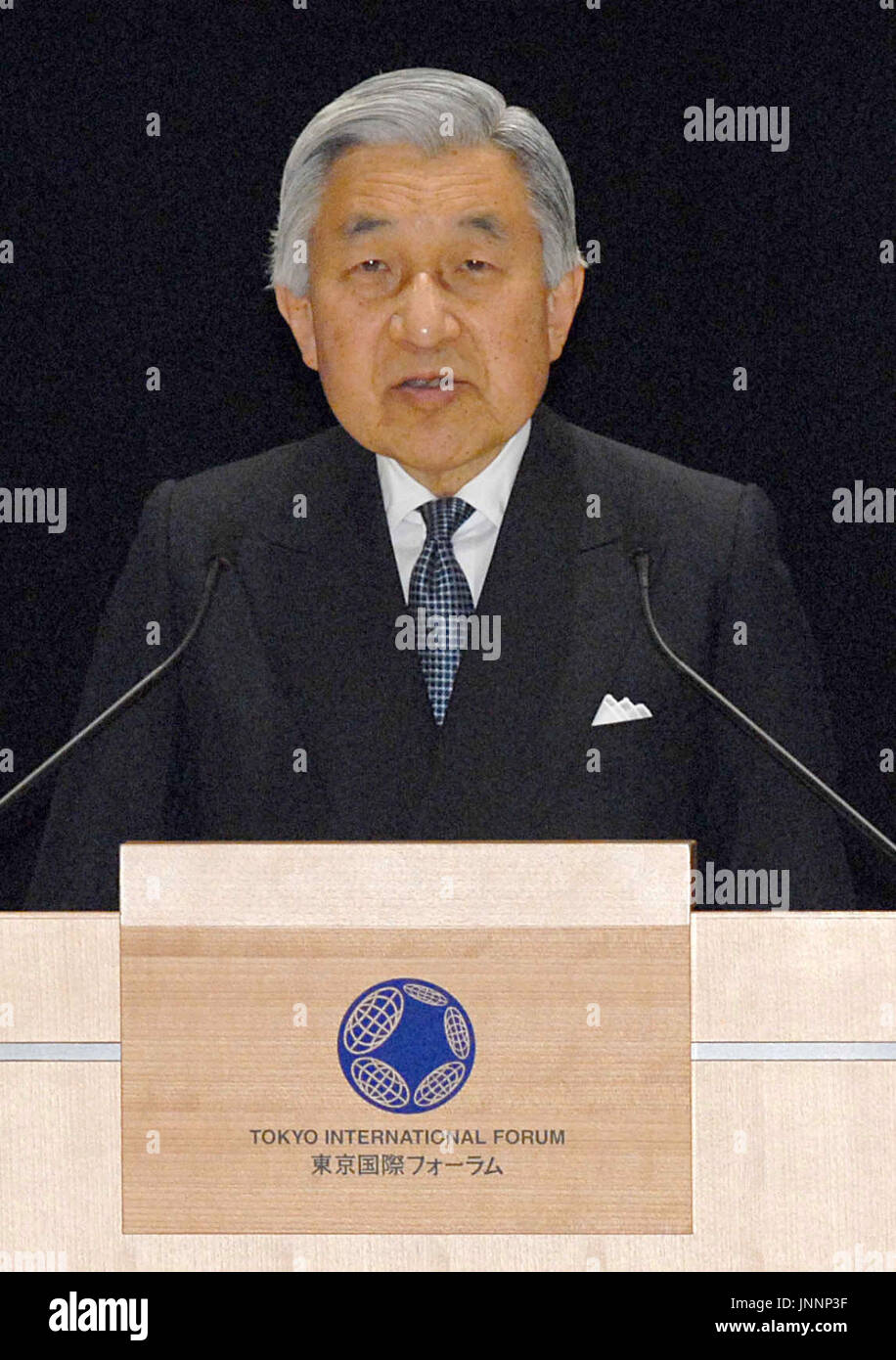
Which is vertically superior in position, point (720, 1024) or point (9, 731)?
point (9, 731)

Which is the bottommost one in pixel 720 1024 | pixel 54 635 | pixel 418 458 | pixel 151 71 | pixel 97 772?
pixel 720 1024

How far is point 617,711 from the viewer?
2.62 m

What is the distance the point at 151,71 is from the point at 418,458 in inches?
30.0

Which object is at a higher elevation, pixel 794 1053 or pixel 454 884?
pixel 454 884

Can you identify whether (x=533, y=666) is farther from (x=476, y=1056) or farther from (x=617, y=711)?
(x=476, y=1056)

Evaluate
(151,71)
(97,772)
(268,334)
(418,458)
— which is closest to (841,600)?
(418,458)

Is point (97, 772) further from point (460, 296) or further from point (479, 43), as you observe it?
point (479, 43)

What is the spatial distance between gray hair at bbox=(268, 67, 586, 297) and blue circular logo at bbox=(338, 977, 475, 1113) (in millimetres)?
1268

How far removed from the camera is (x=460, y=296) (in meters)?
2.63

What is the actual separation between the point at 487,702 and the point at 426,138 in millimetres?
799

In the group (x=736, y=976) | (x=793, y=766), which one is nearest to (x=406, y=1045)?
(x=736, y=976)

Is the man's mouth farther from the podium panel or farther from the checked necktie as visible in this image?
the podium panel

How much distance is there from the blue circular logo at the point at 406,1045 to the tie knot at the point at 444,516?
1001mm

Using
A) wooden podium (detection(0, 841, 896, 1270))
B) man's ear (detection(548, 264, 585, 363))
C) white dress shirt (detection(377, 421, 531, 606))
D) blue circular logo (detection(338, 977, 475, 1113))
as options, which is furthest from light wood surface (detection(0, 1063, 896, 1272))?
man's ear (detection(548, 264, 585, 363))
